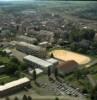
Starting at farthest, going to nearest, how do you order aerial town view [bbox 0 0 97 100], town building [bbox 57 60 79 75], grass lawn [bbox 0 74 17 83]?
town building [bbox 57 60 79 75] < grass lawn [bbox 0 74 17 83] < aerial town view [bbox 0 0 97 100]

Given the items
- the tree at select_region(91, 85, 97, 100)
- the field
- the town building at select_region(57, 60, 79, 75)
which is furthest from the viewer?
the field

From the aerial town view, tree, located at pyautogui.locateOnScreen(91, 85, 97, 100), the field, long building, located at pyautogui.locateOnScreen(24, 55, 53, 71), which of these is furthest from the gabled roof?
tree, located at pyautogui.locateOnScreen(91, 85, 97, 100)

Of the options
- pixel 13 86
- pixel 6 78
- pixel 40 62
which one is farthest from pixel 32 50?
pixel 13 86

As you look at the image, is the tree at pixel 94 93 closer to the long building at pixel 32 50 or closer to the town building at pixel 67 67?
the town building at pixel 67 67

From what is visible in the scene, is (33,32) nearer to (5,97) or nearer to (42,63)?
(42,63)

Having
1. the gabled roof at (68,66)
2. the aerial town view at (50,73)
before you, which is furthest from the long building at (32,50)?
the gabled roof at (68,66)

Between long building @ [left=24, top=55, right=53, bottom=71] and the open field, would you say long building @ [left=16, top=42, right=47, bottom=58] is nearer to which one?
the open field
